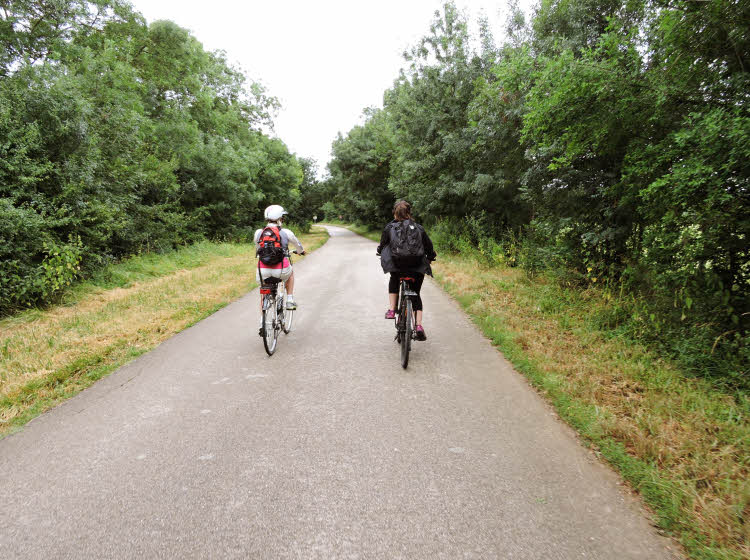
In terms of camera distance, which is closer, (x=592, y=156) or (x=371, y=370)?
(x=371, y=370)

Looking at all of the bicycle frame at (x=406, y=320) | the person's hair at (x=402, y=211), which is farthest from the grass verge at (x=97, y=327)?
the person's hair at (x=402, y=211)

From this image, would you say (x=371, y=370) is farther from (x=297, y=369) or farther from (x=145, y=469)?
(x=145, y=469)

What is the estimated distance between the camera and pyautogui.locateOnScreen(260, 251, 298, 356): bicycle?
4.93m

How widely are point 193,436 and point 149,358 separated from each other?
2.33 metres

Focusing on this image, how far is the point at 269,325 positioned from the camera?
16.5 ft

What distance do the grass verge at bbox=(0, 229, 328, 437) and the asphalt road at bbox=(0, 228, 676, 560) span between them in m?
0.41

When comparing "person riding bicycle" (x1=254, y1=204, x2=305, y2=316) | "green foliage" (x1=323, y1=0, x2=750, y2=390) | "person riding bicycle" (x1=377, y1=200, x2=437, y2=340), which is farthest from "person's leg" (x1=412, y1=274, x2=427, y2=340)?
"green foliage" (x1=323, y1=0, x2=750, y2=390)

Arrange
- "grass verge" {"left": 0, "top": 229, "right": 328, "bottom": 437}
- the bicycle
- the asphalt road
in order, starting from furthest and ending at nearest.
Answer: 1. the bicycle
2. "grass verge" {"left": 0, "top": 229, "right": 328, "bottom": 437}
3. the asphalt road

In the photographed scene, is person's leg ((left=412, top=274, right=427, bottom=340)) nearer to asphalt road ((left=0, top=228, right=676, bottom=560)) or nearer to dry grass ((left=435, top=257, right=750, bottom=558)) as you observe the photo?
asphalt road ((left=0, top=228, right=676, bottom=560))

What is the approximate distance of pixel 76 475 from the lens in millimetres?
2668

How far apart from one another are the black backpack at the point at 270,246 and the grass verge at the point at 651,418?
10.7 ft

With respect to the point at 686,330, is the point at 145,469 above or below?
below

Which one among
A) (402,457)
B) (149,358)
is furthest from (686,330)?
(149,358)

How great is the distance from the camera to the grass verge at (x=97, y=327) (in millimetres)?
4036
